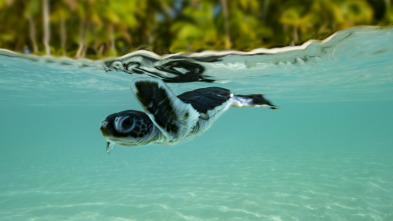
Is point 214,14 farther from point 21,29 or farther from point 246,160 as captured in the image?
point 246,160

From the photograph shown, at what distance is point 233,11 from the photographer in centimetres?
414

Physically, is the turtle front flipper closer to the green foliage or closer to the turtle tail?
the green foliage

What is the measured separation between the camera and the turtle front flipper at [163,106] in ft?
9.37

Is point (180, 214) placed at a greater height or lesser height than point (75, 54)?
lesser

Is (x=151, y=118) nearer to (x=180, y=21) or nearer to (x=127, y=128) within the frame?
(x=127, y=128)

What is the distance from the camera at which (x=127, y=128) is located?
11.0 feet

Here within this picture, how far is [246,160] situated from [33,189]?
1059 cm

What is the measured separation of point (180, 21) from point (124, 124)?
2174 mm

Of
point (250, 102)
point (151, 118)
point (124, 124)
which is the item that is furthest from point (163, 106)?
point (250, 102)

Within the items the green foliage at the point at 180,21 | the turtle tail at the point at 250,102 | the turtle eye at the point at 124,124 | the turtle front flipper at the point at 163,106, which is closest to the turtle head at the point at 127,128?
the turtle eye at the point at 124,124

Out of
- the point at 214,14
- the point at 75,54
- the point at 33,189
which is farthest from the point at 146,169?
the point at 214,14

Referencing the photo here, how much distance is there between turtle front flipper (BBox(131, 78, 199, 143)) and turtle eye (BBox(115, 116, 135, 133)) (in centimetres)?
51

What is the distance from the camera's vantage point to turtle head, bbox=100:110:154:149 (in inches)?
128

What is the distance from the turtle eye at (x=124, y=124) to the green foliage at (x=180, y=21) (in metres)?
1.94
